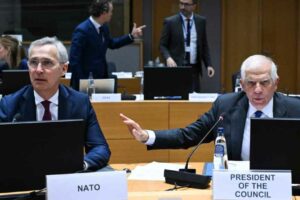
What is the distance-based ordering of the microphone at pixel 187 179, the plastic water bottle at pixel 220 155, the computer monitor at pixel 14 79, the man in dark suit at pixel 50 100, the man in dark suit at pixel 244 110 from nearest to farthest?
the microphone at pixel 187 179
the plastic water bottle at pixel 220 155
the man in dark suit at pixel 50 100
the man in dark suit at pixel 244 110
the computer monitor at pixel 14 79

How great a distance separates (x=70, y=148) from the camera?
1.98m

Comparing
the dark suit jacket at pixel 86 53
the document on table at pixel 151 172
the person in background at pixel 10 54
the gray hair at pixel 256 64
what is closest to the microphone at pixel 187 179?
the document on table at pixel 151 172

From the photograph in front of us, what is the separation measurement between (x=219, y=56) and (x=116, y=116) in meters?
5.34

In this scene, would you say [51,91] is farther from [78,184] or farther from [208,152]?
[208,152]

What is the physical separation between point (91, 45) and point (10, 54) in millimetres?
816

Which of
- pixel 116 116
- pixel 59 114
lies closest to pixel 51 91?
pixel 59 114

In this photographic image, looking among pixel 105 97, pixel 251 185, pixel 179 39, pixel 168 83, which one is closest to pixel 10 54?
pixel 105 97

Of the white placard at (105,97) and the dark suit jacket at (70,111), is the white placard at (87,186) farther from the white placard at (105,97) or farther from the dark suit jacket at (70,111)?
the white placard at (105,97)

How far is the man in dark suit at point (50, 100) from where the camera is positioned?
2654 millimetres

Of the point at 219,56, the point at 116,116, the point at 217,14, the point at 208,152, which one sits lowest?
the point at 208,152

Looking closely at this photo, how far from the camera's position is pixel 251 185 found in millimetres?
1920

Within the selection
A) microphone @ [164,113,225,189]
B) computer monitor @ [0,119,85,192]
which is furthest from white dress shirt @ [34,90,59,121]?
computer monitor @ [0,119,85,192]

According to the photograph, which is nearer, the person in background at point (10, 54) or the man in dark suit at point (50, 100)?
the man in dark suit at point (50, 100)

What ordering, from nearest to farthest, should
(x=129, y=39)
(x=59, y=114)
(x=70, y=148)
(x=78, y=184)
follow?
(x=78, y=184) < (x=70, y=148) < (x=59, y=114) < (x=129, y=39)
